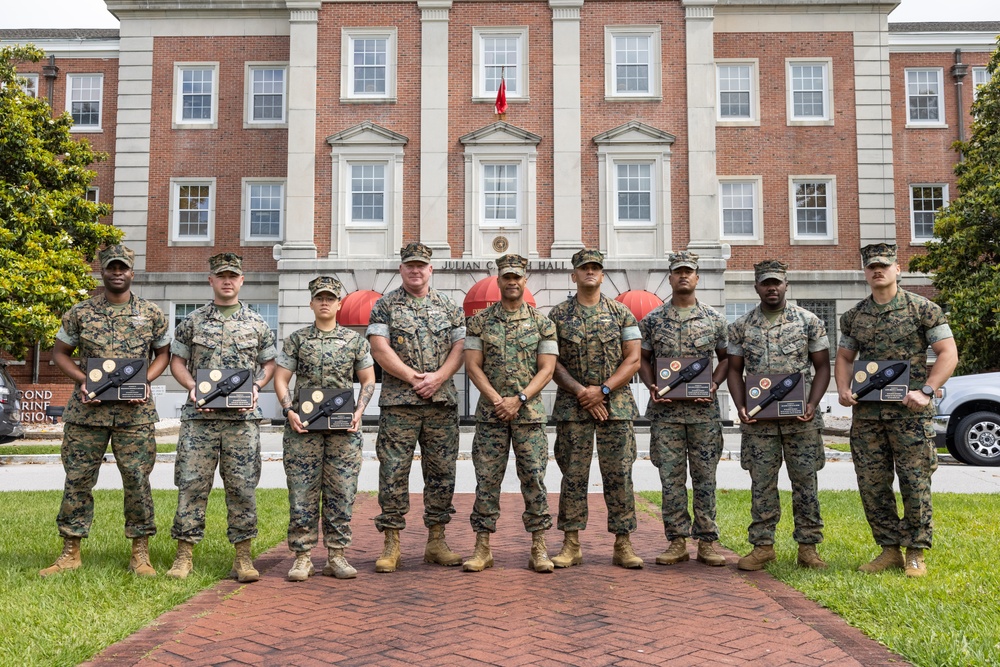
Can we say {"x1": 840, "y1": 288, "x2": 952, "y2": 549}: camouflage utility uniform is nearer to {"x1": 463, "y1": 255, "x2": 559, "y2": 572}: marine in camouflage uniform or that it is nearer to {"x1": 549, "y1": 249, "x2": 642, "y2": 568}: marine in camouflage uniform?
{"x1": 549, "y1": 249, "x2": 642, "y2": 568}: marine in camouflage uniform

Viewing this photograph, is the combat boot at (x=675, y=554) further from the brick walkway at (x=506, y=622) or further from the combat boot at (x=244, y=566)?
the combat boot at (x=244, y=566)

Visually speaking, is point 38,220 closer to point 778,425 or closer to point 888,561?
point 778,425

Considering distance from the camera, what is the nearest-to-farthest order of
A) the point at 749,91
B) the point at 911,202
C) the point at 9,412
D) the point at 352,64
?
the point at 9,412 → the point at 352,64 → the point at 749,91 → the point at 911,202

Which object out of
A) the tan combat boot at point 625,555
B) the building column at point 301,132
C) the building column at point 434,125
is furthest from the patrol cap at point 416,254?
the building column at point 301,132

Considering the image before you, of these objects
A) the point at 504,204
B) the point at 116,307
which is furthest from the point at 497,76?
the point at 116,307

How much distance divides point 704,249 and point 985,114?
7.68 m

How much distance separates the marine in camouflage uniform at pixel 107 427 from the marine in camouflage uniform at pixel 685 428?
4083mm

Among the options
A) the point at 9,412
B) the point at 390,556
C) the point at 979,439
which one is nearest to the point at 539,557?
the point at 390,556

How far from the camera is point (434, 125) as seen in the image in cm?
2588

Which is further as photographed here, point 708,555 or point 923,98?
point 923,98

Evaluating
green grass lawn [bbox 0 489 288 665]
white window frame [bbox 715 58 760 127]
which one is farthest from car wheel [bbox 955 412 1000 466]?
white window frame [bbox 715 58 760 127]

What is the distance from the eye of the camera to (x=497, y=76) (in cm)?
2612

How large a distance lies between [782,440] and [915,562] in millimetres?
1321

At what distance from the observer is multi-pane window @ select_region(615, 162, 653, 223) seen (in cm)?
2592
